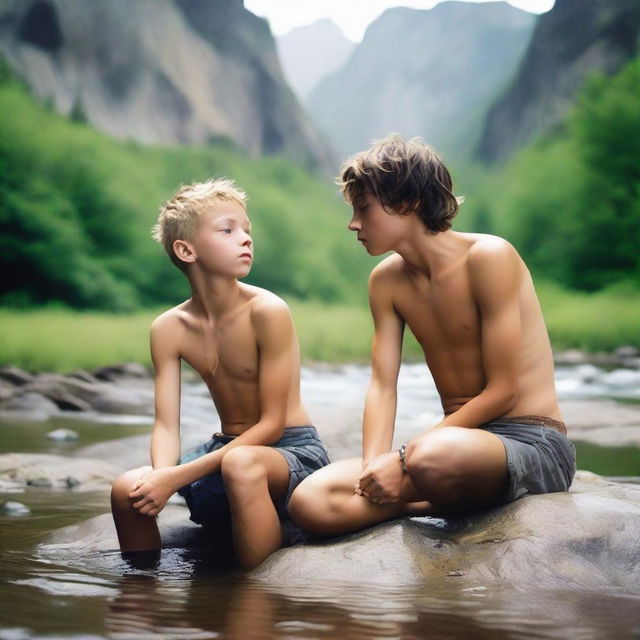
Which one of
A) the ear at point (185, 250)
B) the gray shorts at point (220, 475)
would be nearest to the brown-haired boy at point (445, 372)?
the gray shorts at point (220, 475)

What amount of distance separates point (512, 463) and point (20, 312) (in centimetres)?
1136

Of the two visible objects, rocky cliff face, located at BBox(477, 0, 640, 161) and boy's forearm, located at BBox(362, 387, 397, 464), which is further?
rocky cliff face, located at BBox(477, 0, 640, 161)

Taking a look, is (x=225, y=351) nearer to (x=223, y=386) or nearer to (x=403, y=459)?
(x=223, y=386)

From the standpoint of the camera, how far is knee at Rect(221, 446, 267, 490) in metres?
2.68

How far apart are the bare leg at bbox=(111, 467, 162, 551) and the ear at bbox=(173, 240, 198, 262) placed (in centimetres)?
61

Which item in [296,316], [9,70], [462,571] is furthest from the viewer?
[296,316]

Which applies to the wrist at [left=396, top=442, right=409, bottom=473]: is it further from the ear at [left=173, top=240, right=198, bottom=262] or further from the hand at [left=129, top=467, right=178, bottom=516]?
the ear at [left=173, top=240, right=198, bottom=262]

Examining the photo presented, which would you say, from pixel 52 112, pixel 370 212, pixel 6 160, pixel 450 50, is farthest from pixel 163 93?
pixel 370 212

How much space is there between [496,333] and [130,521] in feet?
3.71

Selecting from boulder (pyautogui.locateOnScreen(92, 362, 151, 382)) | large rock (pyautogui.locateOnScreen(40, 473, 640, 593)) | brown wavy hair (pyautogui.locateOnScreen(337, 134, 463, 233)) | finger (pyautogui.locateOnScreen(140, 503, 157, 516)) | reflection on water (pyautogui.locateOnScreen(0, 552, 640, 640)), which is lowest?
reflection on water (pyautogui.locateOnScreen(0, 552, 640, 640))

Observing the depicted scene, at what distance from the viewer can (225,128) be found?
17844 mm

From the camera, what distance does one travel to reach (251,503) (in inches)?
106

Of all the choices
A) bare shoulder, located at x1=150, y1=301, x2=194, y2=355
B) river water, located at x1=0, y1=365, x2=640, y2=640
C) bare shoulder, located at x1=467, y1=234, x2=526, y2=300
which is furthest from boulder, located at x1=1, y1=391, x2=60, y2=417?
bare shoulder, located at x1=467, y1=234, x2=526, y2=300

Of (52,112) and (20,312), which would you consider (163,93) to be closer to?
(52,112)
